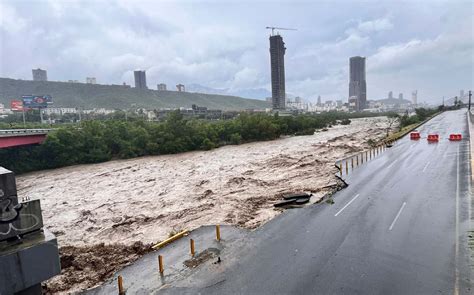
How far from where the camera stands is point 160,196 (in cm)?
2652

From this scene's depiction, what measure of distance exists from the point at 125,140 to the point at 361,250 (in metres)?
53.8

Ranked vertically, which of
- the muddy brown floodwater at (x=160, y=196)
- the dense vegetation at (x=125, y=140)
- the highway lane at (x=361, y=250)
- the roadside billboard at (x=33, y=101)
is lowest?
the muddy brown floodwater at (x=160, y=196)

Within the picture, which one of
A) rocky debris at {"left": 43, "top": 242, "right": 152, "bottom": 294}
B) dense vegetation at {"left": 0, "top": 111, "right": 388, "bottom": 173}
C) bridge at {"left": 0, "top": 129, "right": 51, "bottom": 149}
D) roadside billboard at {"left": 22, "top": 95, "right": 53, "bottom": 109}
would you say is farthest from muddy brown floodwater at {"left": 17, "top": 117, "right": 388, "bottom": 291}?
roadside billboard at {"left": 22, "top": 95, "right": 53, "bottom": 109}

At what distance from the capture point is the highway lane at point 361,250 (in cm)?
972

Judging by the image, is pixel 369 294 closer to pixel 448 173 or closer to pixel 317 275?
pixel 317 275

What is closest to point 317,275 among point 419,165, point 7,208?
point 7,208

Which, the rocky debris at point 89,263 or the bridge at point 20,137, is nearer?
the rocky debris at point 89,263

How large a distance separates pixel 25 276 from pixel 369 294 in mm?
10099

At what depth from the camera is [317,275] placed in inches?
406

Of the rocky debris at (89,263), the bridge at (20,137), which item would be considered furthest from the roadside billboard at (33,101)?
the rocky debris at (89,263)

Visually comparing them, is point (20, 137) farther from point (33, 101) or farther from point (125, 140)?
point (33, 101)

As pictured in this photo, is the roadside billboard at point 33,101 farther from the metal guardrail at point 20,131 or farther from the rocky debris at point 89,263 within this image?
the rocky debris at point 89,263

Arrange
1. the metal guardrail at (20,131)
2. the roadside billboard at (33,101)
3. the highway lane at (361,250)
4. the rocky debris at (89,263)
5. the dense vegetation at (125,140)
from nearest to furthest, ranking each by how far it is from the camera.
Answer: the highway lane at (361,250) < the rocky debris at (89,263) < the metal guardrail at (20,131) < the dense vegetation at (125,140) < the roadside billboard at (33,101)

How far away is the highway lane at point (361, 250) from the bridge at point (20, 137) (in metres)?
45.4
